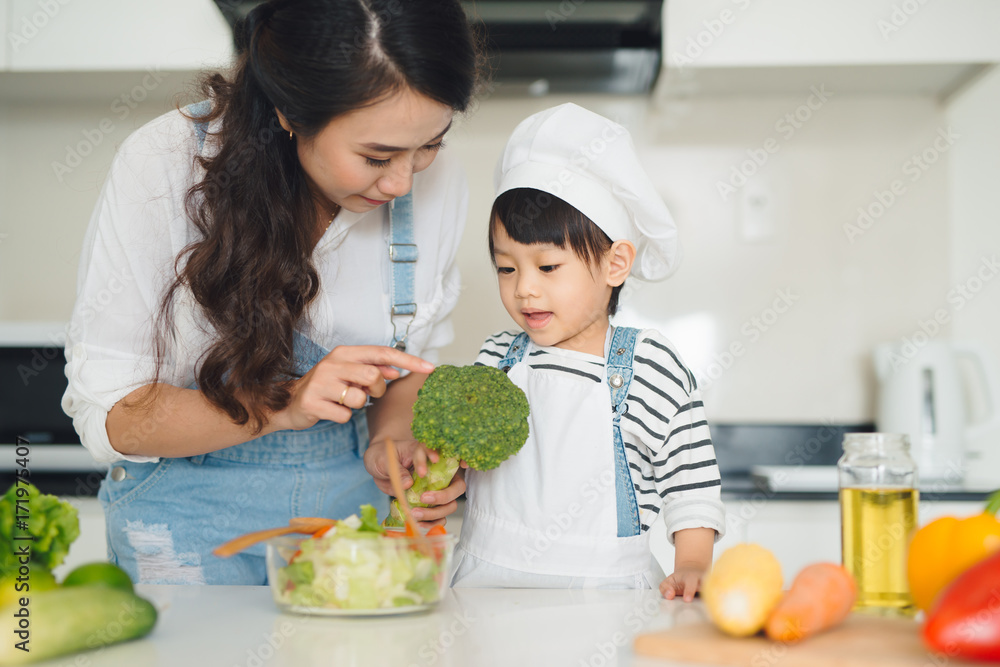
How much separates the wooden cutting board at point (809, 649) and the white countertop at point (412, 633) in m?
0.02

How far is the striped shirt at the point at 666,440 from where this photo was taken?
1179mm

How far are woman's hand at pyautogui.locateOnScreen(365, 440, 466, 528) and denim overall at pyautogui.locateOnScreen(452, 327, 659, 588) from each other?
0.31 ft

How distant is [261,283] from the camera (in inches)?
45.4

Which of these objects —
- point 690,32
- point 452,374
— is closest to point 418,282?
point 452,374

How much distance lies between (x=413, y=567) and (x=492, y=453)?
0.88ft

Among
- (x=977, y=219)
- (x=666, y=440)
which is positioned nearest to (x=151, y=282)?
(x=666, y=440)

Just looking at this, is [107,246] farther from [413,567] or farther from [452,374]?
[413,567]

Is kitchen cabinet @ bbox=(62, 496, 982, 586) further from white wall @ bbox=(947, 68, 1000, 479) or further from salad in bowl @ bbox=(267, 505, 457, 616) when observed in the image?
salad in bowl @ bbox=(267, 505, 457, 616)

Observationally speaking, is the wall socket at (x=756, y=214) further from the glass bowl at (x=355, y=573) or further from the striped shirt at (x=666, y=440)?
the glass bowl at (x=355, y=573)

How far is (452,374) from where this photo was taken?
1.03 metres

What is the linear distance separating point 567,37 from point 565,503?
150 centimetres

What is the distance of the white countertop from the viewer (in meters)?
0.63

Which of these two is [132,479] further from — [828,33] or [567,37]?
[828,33]

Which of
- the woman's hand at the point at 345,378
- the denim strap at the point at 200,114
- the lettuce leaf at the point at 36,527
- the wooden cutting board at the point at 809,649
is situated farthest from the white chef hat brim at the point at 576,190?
the lettuce leaf at the point at 36,527
